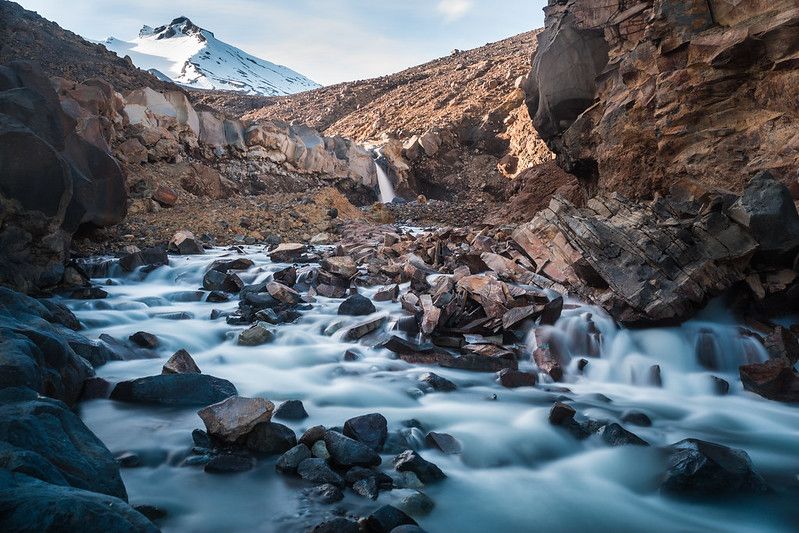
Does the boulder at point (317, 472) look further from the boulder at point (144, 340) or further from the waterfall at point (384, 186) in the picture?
the waterfall at point (384, 186)

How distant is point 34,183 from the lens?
660 centimetres

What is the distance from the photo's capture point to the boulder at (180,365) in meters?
4.59

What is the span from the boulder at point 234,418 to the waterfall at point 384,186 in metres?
23.1

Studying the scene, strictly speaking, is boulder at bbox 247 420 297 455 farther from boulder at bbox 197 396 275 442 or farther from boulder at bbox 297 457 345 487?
boulder at bbox 297 457 345 487

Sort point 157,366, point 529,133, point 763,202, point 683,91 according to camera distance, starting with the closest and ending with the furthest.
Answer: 1. point 157,366
2. point 763,202
3. point 683,91
4. point 529,133

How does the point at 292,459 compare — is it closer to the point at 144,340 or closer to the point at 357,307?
the point at 144,340

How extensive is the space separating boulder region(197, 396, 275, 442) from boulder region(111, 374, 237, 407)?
27.8 inches

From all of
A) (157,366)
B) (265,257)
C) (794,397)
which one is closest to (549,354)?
(794,397)

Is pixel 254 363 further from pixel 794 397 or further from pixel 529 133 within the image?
pixel 529 133

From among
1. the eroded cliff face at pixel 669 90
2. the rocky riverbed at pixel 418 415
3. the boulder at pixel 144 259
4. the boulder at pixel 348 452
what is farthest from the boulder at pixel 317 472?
the boulder at pixel 144 259

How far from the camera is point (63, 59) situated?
21.8 m

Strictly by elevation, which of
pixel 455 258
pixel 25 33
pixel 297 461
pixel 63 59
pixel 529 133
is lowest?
pixel 297 461

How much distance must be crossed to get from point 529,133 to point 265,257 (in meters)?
18.1

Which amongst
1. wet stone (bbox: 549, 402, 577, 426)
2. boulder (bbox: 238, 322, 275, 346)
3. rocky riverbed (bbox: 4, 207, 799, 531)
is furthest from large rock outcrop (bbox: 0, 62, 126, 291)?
wet stone (bbox: 549, 402, 577, 426)
